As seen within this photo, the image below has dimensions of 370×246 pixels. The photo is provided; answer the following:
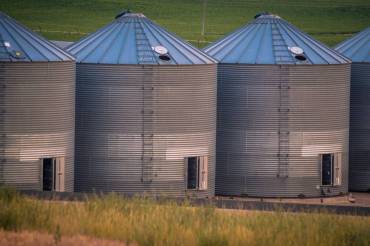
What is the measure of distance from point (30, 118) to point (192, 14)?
221 feet

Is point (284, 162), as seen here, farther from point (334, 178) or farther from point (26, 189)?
point (26, 189)

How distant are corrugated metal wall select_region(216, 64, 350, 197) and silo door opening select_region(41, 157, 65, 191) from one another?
7.20 m

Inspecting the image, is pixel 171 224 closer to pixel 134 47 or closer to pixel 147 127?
pixel 147 127

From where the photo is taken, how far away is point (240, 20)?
4323 inches

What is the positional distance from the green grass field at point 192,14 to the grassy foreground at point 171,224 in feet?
197

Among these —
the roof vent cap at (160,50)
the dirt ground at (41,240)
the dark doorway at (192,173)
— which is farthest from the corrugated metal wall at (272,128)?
the dirt ground at (41,240)

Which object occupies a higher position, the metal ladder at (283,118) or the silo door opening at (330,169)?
the metal ladder at (283,118)

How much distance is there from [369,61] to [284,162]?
22.6ft

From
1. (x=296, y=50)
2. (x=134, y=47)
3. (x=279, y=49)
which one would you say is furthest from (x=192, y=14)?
(x=134, y=47)

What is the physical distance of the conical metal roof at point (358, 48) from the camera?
184 feet

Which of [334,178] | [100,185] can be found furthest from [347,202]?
[100,185]

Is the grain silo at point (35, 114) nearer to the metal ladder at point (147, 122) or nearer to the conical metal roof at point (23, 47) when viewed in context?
the conical metal roof at point (23, 47)

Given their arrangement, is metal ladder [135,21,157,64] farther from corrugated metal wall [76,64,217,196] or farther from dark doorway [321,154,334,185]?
dark doorway [321,154,334,185]

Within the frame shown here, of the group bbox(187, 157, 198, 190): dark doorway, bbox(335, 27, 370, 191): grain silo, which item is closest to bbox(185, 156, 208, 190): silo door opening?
bbox(187, 157, 198, 190): dark doorway
